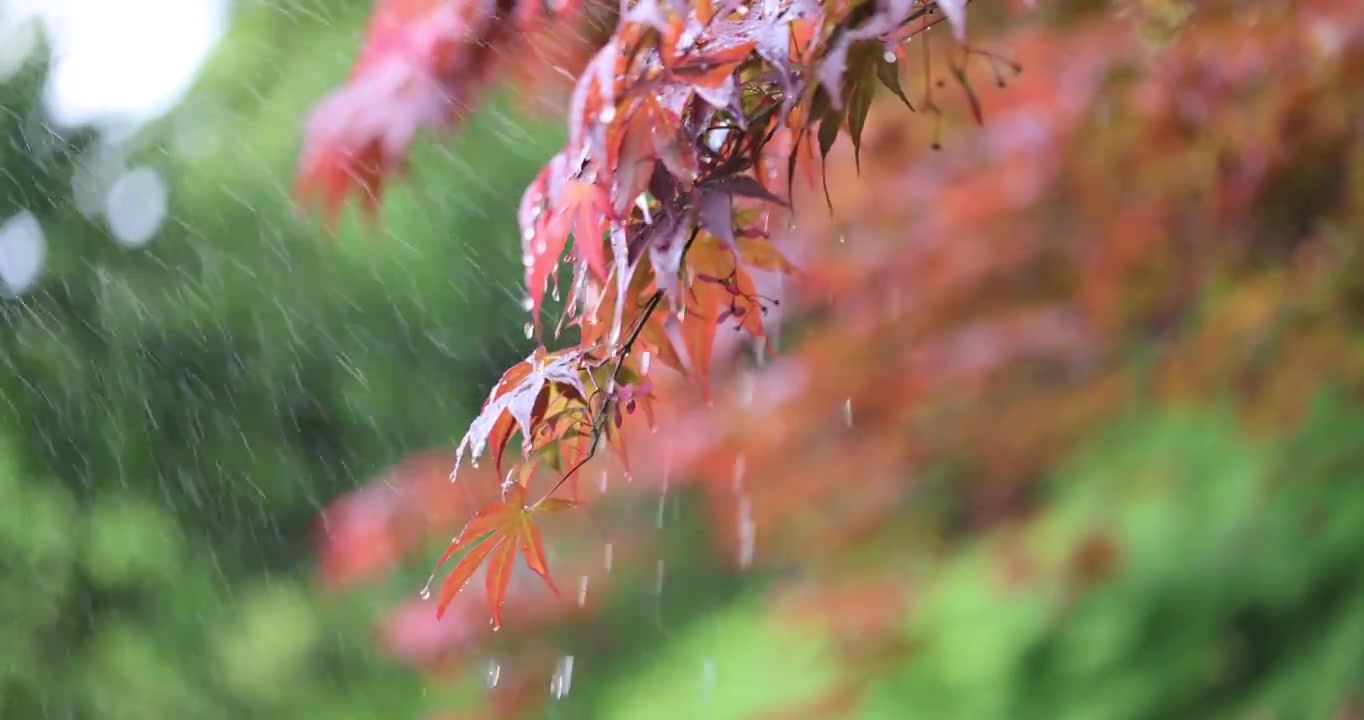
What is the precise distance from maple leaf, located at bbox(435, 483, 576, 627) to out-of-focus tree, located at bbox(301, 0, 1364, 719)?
0.39 metres

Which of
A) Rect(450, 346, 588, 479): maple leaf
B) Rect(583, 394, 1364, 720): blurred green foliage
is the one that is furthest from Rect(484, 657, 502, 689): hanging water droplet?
Rect(450, 346, 588, 479): maple leaf

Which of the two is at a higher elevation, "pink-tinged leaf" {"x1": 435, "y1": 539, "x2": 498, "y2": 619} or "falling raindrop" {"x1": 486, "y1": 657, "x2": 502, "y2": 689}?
"falling raindrop" {"x1": 486, "y1": 657, "x2": 502, "y2": 689}

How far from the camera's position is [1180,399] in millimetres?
2004

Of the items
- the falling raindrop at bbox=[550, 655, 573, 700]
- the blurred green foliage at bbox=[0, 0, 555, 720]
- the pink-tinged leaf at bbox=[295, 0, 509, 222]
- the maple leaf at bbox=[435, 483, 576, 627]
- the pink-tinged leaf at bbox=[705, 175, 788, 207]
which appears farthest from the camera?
the blurred green foliage at bbox=[0, 0, 555, 720]

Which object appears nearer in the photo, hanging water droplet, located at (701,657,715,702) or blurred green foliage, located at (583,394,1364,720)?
blurred green foliage, located at (583,394,1364,720)

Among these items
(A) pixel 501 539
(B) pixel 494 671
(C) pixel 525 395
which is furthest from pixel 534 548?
(B) pixel 494 671

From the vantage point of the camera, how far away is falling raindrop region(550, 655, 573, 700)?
304cm

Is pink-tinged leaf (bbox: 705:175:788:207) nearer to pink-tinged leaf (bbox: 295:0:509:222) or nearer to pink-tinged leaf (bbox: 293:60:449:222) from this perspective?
pink-tinged leaf (bbox: 295:0:509:222)

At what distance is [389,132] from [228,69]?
2.48 m

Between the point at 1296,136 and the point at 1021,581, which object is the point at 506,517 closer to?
the point at 1296,136

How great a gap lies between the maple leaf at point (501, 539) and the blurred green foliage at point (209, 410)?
2559 mm

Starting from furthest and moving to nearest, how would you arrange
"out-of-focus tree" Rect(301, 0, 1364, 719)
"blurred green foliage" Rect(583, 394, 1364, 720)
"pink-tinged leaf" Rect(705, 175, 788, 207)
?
"blurred green foliage" Rect(583, 394, 1364, 720) → "out-of-focus tree" Rect(301, 0, 1364, 719) → "pink-tinged leaf" Rect(705, 175, 788, 207)

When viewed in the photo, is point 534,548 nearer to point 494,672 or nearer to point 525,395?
point 525,395

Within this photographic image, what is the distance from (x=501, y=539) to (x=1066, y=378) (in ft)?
4.59
